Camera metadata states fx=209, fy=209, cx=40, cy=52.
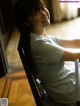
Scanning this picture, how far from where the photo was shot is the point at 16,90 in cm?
193

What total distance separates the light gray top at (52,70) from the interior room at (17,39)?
0.75m

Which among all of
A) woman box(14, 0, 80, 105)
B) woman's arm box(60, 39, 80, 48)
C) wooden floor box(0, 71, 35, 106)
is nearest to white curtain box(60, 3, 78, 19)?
wooden floor box(0, 71, 35, 106)

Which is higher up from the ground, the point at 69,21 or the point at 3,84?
the point at 69,21

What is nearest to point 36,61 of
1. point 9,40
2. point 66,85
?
point 66,85

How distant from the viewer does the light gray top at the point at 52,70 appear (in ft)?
3.12

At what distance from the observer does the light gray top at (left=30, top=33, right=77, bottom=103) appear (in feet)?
3.12

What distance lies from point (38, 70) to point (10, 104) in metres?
0.87

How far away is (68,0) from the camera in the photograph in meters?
3.22

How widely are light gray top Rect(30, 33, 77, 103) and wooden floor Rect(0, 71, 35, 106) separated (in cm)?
75

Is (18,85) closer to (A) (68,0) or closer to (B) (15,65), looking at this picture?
(B) (15,65)

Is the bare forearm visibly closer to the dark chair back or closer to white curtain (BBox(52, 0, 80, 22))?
the dark chair back

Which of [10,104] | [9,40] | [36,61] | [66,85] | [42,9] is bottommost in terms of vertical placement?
[10,104]

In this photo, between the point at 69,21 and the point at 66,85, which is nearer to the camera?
the point at 66,85

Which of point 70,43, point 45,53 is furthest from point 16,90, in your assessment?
point 45,53
